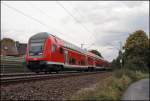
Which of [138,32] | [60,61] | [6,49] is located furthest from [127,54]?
[60,61]

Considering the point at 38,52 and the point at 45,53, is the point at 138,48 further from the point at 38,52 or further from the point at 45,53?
the point at 45,53

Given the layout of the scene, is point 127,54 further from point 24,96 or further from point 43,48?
point 24,96

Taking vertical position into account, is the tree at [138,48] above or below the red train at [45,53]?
above

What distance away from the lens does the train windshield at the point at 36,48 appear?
77.7ft

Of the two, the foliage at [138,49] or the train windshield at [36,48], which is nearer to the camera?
the train windshield at [36,48]

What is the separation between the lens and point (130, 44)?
75.8m

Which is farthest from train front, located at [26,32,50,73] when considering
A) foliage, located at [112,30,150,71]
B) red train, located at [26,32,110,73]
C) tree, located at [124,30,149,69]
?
tree, located at [124,30,149,69]

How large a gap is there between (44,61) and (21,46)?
198 ft

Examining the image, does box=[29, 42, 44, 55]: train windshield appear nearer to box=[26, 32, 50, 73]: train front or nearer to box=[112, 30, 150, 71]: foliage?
box=[26, 32, 50, 73]: train front

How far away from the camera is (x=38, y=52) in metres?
23.7

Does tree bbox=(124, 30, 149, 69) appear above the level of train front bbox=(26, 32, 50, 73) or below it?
above

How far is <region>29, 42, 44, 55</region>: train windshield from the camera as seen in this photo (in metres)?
23.7

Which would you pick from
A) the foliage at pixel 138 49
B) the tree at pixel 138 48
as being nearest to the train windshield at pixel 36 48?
the foliage at pixel 138 49

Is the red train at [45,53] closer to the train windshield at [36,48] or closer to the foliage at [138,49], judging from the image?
the train windshield at [36,48]
